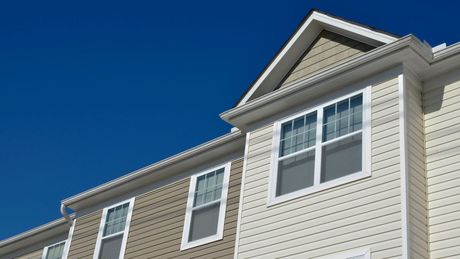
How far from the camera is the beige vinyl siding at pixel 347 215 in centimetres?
1178

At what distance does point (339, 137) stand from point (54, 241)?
11720 millimetres

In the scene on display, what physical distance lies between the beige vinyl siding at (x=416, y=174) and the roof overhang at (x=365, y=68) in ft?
1.37

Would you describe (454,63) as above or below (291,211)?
above

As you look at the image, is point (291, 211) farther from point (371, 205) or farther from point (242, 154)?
point (242, 154)

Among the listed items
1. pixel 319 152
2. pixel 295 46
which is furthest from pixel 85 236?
pixel 319 152

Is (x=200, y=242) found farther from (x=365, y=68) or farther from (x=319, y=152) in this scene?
(x=365, y=68)

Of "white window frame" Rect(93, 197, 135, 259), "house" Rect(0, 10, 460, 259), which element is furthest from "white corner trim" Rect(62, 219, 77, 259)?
"house" Rect(0, 10, 460, 259)

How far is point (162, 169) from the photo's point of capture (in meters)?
18.1

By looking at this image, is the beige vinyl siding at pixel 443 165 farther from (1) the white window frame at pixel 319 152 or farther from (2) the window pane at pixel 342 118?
(2) the window pane at pixel 342 118

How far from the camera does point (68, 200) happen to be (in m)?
20.2

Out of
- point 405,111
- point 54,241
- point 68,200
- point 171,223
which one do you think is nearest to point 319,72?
point 405,111

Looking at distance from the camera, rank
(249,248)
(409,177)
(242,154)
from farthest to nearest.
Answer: (242,154) → (249,248) → (409,177)

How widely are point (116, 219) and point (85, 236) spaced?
118 cm

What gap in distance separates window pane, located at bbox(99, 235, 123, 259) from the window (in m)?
3.21
